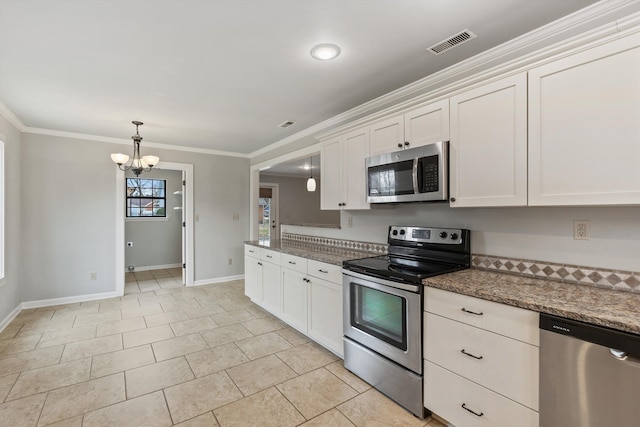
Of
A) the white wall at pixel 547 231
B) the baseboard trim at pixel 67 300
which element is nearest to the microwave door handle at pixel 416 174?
the white wall at pixel 547 231

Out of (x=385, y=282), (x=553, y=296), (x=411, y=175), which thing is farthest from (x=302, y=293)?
(x=553, y=296)

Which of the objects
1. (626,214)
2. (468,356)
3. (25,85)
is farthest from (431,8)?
(25,85)

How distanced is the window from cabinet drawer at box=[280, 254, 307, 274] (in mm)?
4761

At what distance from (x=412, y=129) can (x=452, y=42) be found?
2.00ft

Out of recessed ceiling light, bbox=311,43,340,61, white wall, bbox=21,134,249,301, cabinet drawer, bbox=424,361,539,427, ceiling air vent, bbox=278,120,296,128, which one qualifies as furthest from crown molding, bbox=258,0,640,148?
white wall, bbox=21,134,249,301

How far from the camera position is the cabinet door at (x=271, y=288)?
138 inches

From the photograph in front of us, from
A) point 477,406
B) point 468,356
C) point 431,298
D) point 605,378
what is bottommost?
point 477,406

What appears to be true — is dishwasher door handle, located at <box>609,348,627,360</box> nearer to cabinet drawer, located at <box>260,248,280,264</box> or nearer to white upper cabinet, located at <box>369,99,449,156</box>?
white upper cabinet, located at <box>369,99,449,156</box>

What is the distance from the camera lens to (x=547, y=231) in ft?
6.31

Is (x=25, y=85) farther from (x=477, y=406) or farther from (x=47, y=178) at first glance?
(x=477, y=406)

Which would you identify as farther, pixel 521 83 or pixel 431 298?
pixel 431 298

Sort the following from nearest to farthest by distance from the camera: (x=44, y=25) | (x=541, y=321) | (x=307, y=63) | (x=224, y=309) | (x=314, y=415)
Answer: (x=541, y=321), (x=44, y=25), (x=314, y=415), (x=307, y=63), (x=224, y=309)

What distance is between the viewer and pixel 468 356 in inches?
66.5

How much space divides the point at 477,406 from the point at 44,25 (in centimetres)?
334
